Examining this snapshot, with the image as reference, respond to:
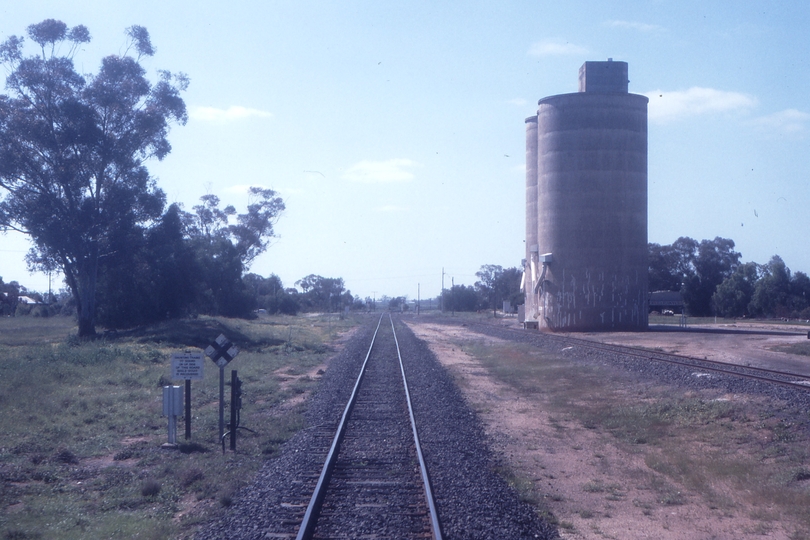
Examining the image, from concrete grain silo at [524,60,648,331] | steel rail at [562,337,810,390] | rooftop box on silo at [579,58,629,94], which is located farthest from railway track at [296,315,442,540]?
rooftop box on silo at [579,58,629,94]

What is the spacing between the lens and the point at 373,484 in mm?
8688

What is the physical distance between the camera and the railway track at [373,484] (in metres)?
7.05

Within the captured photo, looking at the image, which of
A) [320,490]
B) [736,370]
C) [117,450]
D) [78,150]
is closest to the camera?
[320,490]

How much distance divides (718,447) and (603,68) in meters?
45.3

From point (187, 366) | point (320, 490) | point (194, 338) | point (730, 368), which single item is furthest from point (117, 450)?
point (194, 338)

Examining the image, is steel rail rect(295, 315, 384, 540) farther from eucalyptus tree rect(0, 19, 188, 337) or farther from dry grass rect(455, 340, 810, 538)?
eucalyptus tree rect(0, 19, 188, 337)

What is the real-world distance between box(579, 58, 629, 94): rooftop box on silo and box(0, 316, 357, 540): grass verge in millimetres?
38322

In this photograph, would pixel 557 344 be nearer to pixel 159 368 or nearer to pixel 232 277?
Answer: pixel 159 368

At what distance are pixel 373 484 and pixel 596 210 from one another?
141 ft

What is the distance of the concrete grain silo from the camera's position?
160ft

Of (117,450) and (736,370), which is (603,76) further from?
(117,450)

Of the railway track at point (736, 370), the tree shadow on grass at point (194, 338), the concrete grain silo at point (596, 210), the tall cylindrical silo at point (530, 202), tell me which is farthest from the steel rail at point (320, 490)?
the tall cylindrical silo at point (530, 202)

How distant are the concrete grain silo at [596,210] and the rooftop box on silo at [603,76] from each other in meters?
1.44

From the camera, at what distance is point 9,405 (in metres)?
14.4
